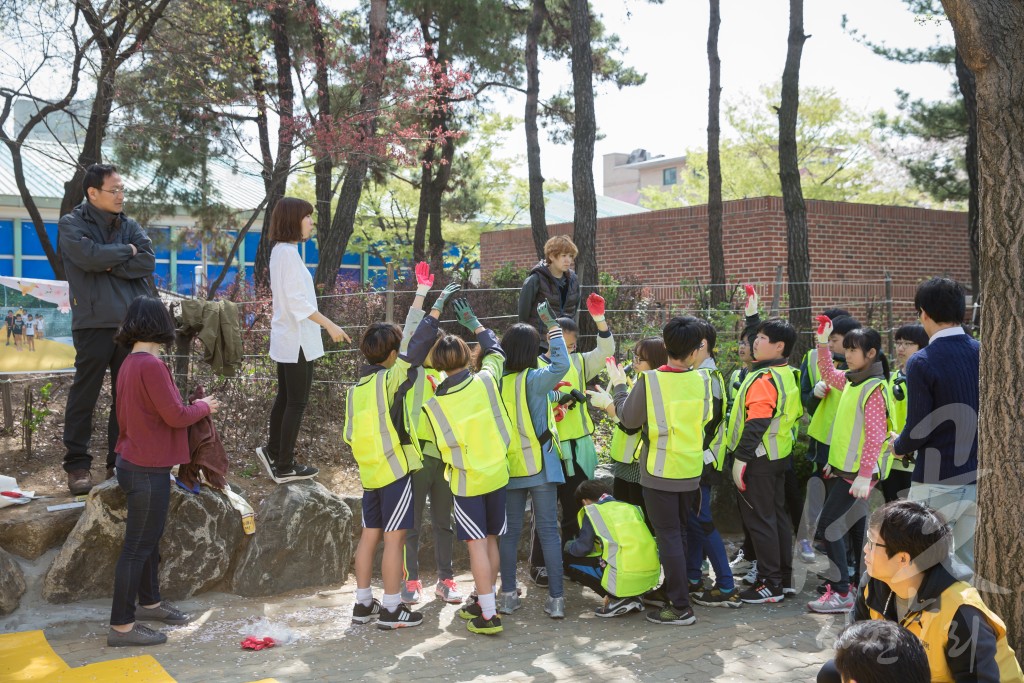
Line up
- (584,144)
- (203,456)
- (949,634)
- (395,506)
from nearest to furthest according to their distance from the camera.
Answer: (949,634), (395,506), (203,456), (584,144)

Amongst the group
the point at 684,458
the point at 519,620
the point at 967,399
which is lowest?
the point at 519,620

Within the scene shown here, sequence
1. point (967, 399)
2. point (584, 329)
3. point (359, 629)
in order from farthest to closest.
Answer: point (584, 329) < point (359, 629) < point (967, 399)

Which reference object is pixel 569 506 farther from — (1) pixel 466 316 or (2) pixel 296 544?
(2) pixel 296 544

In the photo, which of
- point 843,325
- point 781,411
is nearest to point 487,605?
point 781,411

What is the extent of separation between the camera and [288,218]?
541 cm

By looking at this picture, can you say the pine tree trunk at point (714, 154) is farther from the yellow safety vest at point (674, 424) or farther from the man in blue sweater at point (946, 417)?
the man in blue sweater at point (946, 417)

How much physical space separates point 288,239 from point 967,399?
3784 mm

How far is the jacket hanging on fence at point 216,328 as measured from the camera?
6.13 meters

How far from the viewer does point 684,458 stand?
5086mm

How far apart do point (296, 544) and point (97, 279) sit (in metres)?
1.94

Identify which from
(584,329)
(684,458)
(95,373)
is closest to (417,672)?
(684,458)

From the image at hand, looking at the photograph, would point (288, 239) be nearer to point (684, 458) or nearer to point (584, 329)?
point (684, 458)

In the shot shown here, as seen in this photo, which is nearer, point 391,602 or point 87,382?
point 391,602

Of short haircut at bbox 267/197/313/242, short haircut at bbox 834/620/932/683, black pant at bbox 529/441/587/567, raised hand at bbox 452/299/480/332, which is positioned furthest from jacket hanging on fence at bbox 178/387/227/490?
short haircut at bbox 834/620/932/683
